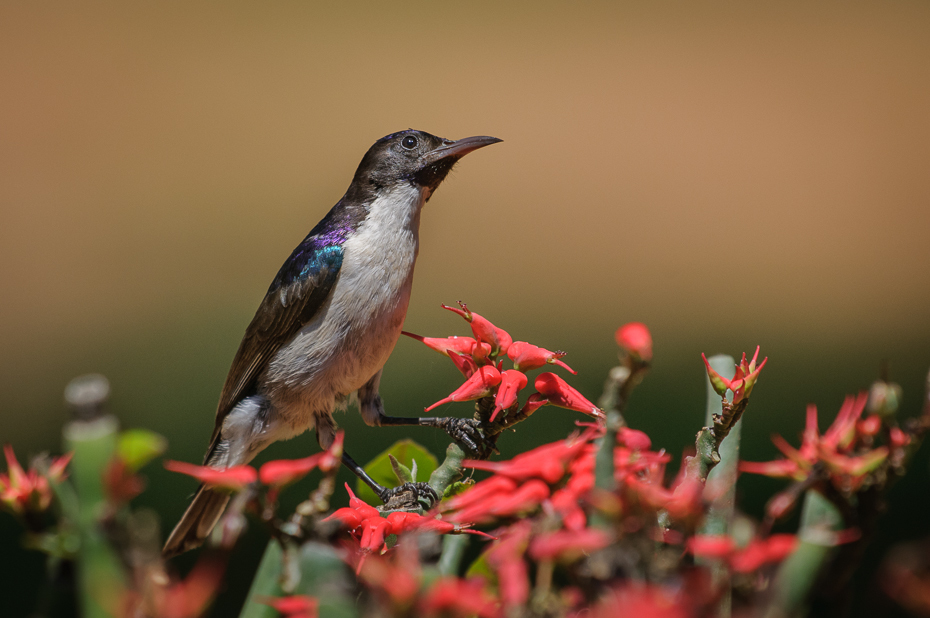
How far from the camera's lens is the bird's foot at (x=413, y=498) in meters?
1.17

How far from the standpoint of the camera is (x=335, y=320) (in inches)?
87.9

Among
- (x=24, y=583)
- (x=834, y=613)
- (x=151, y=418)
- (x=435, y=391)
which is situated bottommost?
(x=24, y=583)

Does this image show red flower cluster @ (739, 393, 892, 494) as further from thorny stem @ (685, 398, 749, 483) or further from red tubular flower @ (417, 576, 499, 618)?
red tubular flower @ (417, 576, 499, 618)

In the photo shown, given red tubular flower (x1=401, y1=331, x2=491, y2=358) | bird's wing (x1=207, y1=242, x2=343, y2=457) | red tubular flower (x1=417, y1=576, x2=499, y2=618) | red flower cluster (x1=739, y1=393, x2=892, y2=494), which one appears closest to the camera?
red tubular flower (x1=417, y1=576, x2=499, y2=618)

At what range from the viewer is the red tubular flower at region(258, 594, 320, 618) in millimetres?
669

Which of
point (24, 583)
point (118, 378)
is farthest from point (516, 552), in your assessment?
point (118, 378)

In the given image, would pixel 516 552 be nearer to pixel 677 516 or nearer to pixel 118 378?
pixel 677 516

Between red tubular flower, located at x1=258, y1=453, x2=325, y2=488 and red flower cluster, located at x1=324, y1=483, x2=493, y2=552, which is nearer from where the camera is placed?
red tubular flower, located at x1=258, y1=453, x2=325, y2=488

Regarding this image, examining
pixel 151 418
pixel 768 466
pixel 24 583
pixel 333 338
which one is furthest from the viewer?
pixel 151 418

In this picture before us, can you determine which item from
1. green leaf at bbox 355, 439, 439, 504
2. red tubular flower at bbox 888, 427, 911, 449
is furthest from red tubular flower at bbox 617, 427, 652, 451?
green leaf at bbox 355, 439, 439, 504

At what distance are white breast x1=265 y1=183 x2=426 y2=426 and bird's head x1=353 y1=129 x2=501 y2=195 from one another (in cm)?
4

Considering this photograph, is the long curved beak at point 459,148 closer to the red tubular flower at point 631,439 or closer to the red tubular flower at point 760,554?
the red tubular flower at point 631,439

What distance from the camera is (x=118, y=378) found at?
16.3 feet

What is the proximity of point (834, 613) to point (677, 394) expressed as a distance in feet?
12.6
